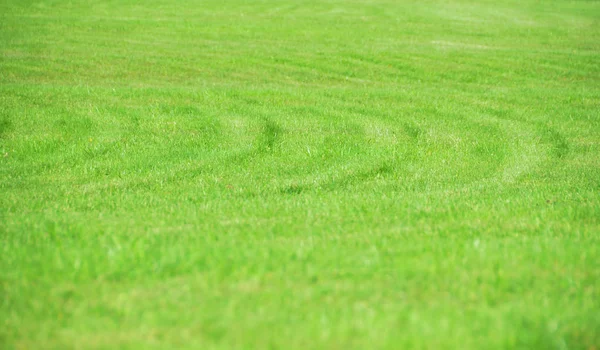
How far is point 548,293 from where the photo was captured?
15.1 feet

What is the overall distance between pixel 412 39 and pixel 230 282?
2350cm

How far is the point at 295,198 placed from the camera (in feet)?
26.0

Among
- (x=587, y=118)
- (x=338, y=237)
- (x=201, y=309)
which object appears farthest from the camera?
(x=587, y=118)

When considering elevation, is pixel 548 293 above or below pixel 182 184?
above

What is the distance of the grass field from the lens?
13.6ft

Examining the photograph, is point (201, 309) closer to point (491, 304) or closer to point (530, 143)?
point (491, 304)

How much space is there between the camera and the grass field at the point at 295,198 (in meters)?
4.13

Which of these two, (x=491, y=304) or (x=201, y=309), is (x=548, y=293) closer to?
(x=491, y=304)

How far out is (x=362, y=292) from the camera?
4.54 metres

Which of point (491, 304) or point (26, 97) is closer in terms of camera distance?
point (491, 304)

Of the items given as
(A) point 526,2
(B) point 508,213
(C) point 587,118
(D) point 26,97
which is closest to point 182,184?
(B) point 508,213

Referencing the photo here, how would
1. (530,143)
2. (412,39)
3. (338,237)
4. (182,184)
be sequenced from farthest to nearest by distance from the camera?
1. (412,39)
2. (530,143)
3. (182,184)
4. (338,237)

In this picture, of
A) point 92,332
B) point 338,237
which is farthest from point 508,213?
point 92,332

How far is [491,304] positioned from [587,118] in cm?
1075
